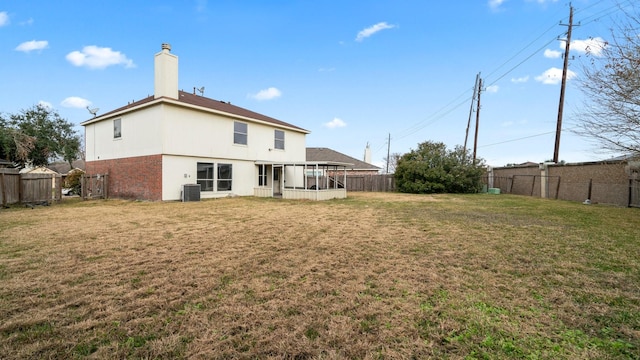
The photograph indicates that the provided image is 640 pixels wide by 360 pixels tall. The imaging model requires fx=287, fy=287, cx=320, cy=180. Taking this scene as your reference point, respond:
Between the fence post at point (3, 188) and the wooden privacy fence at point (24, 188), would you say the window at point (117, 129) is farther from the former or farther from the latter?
the fence post at point (3, 188)

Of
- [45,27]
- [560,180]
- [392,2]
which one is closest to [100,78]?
[45,27]

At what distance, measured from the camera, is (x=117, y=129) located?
15.8m

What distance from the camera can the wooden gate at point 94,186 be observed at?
51.4ft

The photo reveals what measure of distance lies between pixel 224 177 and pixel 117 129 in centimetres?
640

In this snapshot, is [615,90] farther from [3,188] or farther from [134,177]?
[3,188]

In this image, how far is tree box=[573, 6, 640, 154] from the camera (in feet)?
24.9

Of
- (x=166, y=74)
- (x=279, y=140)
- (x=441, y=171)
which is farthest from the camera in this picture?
(x=441, y=171)

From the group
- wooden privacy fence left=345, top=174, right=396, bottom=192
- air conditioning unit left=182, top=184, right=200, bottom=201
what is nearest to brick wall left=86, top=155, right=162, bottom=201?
air conditioning unit left=182, top=184, right=200, bottom=201

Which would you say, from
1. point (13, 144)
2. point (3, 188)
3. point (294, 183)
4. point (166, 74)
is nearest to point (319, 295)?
point (294, 183)

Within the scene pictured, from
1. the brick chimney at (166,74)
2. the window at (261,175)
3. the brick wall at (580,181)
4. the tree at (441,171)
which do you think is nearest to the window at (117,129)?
the brick chimney at (166,74)

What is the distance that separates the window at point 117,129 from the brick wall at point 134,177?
1.35 m

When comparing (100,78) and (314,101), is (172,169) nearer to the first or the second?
(100,78)

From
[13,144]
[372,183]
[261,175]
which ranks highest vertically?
[13,144]

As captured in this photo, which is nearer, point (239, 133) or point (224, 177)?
point (224, 177)
